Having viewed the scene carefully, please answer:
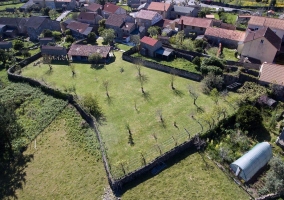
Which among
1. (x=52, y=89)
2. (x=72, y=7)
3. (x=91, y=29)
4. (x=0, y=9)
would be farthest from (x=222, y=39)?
(x=0, y=9)

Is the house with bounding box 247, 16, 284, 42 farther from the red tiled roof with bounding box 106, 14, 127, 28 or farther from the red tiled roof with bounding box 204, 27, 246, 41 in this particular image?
the red tiled roof with bounding box 106, 14, 127, 28

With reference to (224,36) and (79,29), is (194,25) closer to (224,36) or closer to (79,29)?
(224,36)

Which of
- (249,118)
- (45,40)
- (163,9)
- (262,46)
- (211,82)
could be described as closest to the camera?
(249,118)

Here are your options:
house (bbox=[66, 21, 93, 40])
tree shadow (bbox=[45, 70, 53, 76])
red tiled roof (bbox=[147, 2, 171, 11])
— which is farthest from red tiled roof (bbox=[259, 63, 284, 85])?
house (bbox=[66, 21, 93, 40])

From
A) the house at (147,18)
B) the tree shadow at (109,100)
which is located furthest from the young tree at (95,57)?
the house at (147,18)

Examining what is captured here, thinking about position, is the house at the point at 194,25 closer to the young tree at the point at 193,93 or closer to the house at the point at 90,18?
the house at the point at 90,18

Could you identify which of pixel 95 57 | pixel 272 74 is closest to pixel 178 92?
pixel 272 74
